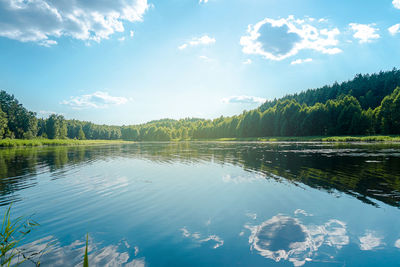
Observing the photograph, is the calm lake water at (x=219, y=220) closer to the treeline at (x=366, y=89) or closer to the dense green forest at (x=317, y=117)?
the dense green forest at (x=317, y=117)

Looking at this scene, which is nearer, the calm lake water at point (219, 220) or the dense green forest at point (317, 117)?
the calm lake water at point (219, 220)

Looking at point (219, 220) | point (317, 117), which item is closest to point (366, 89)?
point (317, 117)

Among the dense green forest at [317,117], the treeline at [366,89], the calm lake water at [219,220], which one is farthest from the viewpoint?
the treeline at [366,89]

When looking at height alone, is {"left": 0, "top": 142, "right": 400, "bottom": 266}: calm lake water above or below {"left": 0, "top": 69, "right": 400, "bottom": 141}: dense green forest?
below

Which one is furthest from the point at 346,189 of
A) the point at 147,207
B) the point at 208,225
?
the point at 147,207

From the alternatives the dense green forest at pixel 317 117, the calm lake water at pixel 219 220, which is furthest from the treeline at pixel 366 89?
the calm lake water at pixel 219 220

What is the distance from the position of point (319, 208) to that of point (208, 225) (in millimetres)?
5646

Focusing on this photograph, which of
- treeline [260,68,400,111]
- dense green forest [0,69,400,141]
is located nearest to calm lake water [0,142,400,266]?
dense green forest [0,69,400,141]

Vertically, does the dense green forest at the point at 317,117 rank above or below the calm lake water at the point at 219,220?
above

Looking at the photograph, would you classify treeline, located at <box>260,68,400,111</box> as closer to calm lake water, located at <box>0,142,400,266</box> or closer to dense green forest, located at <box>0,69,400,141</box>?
dense green forest, located at <box>0,69,400,141</box>

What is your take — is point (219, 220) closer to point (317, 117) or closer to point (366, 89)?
point (317, 117)

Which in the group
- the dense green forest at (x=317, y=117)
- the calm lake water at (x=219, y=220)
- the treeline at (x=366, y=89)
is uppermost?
the treeline at (x=366, y=89)

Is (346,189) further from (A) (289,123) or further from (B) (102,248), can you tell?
(A) (289,123)

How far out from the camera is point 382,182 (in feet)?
49.8
